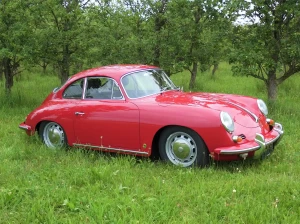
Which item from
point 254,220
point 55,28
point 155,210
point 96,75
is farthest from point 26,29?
point 254,220

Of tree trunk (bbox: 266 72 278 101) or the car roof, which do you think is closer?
the car roof

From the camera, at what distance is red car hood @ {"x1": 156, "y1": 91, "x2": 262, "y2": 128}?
466 centimetres

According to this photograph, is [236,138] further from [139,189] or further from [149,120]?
[139,189]

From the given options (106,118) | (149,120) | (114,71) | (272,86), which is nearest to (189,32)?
(272,86)

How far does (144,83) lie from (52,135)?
1.77 metres

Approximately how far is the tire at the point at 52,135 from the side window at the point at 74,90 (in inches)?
20.4

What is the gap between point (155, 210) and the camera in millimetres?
3420

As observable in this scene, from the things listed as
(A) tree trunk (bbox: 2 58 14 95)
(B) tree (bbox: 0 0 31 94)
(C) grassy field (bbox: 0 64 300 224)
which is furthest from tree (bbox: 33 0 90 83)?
(C) grassy field (bbox: 0 64 300 224)

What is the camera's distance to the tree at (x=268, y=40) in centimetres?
788

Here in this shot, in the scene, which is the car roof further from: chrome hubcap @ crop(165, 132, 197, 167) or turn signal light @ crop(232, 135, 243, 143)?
turn signal light @ crop(232, 135, 243, 143)

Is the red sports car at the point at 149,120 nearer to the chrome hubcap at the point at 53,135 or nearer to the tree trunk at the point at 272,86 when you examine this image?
the chrome hubcap at the point at 53,135

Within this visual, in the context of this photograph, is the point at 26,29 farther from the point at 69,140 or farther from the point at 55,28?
the point at 69,140

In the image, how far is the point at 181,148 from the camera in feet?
15.1

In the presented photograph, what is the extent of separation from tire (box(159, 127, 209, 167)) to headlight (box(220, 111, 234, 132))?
365 millimetres
